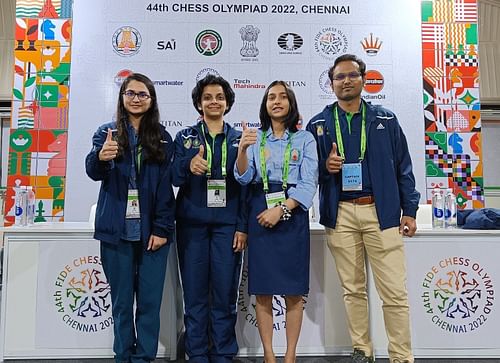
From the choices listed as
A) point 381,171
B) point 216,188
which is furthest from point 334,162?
point 216,188

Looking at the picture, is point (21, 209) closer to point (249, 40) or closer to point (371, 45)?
point (249, 40)

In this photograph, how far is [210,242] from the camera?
208cm

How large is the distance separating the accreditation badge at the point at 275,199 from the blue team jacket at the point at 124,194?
44 cm

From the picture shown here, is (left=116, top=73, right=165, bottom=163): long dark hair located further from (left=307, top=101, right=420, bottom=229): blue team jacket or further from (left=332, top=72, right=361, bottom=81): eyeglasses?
(left=332, top=72, right=361, bottom=81): eyeglasses

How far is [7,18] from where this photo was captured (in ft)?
18.9

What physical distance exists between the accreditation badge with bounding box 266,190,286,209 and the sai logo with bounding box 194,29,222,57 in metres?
2.49

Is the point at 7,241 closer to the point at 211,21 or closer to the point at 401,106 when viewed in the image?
the point at 211,21

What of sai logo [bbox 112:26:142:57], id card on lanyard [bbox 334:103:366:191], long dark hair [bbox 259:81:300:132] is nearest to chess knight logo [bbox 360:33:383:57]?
sai logo [bbox 112:26:142:57]

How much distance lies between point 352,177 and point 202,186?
2.29 feet

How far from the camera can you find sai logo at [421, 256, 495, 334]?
2.36m

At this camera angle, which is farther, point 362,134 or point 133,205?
point 362,134

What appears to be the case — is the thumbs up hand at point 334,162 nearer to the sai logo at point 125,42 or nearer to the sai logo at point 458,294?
the sai logo at point 458,294

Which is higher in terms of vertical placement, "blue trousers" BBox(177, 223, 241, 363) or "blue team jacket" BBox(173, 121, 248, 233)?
"blue team jacket" BBox(173, 121, 248, 233)

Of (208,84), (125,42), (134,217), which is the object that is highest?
(125,42)
